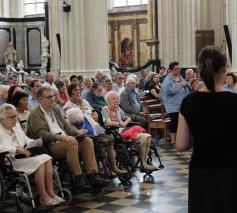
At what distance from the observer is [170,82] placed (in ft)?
32.9

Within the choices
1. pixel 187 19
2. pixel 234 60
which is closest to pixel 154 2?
pixel 187 19

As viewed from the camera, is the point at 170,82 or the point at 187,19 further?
the point at 187,19

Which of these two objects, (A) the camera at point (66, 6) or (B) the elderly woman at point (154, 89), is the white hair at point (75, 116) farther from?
(A) the camera at point (66, 6)

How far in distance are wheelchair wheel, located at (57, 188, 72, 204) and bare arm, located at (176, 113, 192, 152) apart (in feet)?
10.9

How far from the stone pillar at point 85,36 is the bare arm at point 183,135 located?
10982 millimetres

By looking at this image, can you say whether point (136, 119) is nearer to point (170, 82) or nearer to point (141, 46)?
point (170, 82)

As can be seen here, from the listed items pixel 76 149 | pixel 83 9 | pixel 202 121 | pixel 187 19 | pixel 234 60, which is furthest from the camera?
pixel 187 19

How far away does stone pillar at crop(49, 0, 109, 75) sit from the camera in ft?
46.0

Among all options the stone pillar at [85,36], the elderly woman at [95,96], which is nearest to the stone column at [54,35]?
the stone pillar at [85,36]

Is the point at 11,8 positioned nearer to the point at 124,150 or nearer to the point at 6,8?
the point at 6,8

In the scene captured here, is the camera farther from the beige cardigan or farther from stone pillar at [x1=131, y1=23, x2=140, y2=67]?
stone pillar at [x1=131, y1=23, x2=140, y2=67]

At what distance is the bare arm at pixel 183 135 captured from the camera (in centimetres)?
332

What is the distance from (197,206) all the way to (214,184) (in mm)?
182

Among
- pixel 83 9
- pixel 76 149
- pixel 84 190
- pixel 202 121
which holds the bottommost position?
pixel 84 190
